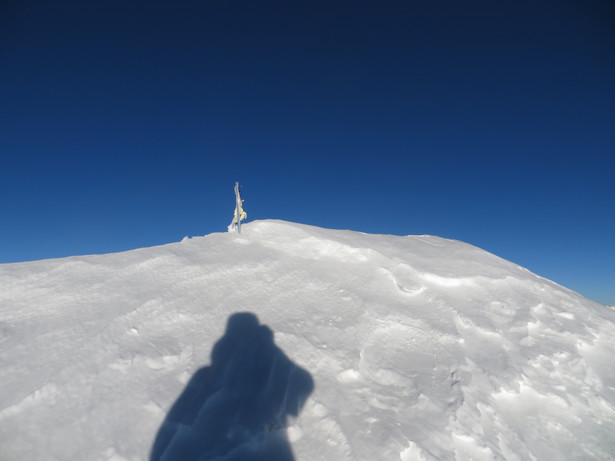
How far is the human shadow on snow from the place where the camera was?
405 cm

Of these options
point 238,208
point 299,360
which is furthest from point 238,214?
point 299,360

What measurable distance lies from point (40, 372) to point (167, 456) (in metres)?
2.42

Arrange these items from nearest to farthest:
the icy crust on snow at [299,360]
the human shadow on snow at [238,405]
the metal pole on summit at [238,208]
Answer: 1. the human shadow on snow at [238,405]
2. the icy crust on snow at [299,360]
3. the metal pole on summit at [238,208]

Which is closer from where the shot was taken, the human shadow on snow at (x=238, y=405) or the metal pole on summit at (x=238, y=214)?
the human shadow on snow at (x=238, y=405)

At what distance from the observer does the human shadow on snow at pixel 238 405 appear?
13.3 feet

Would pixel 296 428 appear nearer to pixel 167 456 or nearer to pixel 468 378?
pixel 167 456

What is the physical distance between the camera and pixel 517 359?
6.11 metres

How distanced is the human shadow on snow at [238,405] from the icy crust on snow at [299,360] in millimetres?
24

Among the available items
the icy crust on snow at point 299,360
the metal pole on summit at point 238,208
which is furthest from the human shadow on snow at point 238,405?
the metal pole on summit at point 238,208

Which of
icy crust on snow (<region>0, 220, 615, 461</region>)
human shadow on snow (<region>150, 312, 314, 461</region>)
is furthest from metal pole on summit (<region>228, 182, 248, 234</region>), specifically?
human shadow on snow (<region>150, 312, 314, 461</region>)

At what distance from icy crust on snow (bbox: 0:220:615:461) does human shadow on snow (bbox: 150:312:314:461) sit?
24 millimetres

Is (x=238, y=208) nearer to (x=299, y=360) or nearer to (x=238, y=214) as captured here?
(x=238, y=214)

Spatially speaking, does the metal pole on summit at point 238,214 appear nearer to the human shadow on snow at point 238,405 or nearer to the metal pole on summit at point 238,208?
the metal pole on summit at point 238,208

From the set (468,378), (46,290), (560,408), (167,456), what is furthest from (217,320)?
(560,408)
